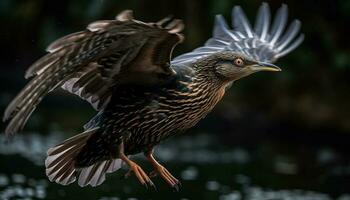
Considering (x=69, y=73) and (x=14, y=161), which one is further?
(x=14, y=161)

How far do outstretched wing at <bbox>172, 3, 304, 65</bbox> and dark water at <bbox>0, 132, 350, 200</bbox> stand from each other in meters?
1.34

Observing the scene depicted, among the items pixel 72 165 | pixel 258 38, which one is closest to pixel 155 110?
pixel 72 165

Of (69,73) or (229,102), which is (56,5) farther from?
(69,73)

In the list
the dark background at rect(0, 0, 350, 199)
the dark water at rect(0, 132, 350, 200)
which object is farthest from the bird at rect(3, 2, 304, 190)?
the dark background at rect(0, 0, 350, 199)

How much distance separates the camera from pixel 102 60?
6.57 metres

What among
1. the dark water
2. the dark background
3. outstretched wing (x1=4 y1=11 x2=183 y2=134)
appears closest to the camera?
outstretched wing (x1=4 y1=11 x2=183 y2=134)

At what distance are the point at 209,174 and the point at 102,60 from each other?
3.96m

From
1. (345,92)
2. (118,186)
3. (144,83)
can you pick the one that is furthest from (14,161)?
(345,92)

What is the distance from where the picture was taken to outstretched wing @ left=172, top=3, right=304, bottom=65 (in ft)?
26.5

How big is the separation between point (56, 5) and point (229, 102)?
2.64 meters

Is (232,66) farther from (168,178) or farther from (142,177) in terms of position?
(142,177)

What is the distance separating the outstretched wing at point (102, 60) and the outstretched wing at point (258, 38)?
1.17 m

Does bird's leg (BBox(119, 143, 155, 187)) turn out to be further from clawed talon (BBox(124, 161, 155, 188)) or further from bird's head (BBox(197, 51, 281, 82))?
bird's head (BBox(197, 51, 281, 82))

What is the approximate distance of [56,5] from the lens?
14133 mm
